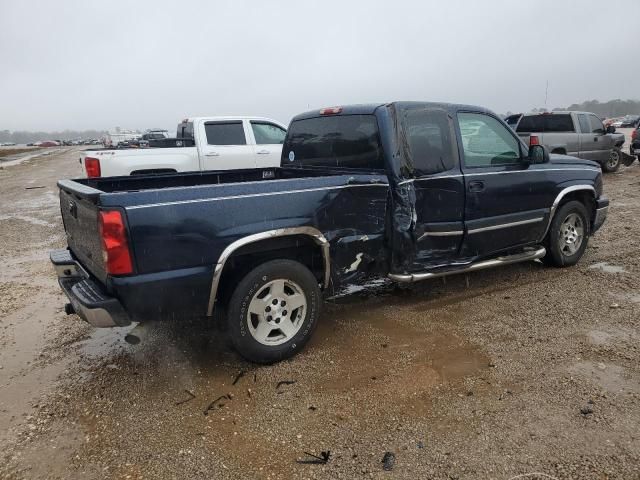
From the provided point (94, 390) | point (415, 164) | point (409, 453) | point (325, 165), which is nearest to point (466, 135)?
point (415, 164)

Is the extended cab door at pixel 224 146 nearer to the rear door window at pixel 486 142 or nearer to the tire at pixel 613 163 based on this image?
the rear door window at pixel 486 142

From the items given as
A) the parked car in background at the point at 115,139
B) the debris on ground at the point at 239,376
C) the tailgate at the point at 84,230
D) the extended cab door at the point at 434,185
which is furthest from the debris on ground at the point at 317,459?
the parked car in background at the point at 115,139

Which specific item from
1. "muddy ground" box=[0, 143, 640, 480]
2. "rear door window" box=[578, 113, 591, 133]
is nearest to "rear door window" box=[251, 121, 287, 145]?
"muddy ground" box=[0, 143, 640, 480]

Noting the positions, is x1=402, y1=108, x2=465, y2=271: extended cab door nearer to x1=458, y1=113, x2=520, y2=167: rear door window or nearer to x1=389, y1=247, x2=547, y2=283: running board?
x1=389, y1=247, x2=547, y2=283: running board

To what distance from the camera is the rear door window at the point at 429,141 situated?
169 inches

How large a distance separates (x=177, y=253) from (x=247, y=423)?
1174mm

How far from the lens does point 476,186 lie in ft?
15.3

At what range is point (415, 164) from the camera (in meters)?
4.28

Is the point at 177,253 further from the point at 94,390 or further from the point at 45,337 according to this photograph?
the point at 45,337

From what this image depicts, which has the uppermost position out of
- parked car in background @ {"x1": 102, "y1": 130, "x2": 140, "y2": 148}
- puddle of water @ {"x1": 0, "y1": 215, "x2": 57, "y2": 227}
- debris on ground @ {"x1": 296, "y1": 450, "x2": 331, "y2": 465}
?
debris on ground @ {"x1": 296, "y1": 450, "x2": 331, "y2": 465}

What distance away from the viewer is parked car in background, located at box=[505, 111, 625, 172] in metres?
13.2

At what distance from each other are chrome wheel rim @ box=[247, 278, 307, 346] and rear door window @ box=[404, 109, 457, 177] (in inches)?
60.7

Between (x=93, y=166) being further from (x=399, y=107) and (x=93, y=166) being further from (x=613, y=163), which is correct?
→ (x=613, y=163)

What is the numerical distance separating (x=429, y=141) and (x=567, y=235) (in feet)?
8.29
